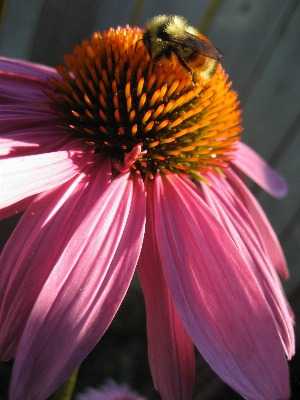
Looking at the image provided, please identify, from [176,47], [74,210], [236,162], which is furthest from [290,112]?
[74,210]

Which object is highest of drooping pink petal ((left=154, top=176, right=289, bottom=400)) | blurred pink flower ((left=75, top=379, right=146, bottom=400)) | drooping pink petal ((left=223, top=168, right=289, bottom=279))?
drooping pink petal ((left=223, top=168, right=289, bottom=279))

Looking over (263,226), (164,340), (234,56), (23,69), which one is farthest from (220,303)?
(234,56)

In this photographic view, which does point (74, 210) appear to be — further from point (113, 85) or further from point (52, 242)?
point (113, 85)

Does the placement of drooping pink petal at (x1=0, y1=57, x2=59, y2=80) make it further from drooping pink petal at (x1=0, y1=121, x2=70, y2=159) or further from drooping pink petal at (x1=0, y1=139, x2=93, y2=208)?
drooping pink petal at (x1=0, y1=139, x2=93, y2=208)

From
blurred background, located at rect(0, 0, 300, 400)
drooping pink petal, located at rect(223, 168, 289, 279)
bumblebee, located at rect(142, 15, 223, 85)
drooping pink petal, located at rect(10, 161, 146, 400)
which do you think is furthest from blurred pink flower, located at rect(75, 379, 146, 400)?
bumblebee, located at rect(142, 15, 223, 85)

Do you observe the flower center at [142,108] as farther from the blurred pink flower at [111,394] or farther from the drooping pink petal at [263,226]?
the blurred pink flower at [111,394]

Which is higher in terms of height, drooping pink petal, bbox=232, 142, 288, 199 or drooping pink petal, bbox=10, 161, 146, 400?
drooping pink petal, bbox=232, 142, 288, 199

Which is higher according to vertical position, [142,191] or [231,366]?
[142,191]
